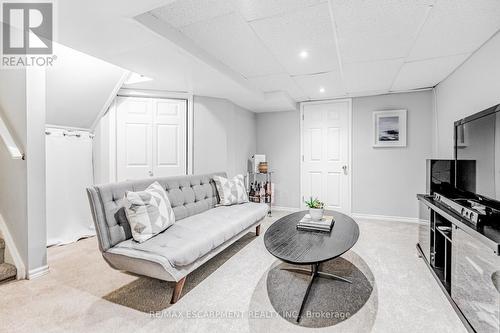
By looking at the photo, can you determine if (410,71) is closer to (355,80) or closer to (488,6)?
(355,80)

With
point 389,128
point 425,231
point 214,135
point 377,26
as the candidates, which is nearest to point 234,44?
point 377,26

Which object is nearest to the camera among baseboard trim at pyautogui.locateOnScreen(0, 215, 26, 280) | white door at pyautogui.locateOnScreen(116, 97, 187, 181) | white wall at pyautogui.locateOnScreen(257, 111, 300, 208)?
baseboard trim at pyautogui.locateOnScreen(0, 215, 26, 280)

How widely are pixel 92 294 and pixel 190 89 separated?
9.47ft

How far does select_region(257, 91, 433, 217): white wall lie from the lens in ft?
13.8

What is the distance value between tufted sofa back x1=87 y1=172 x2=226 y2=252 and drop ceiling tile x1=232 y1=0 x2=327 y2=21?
1.82 metres

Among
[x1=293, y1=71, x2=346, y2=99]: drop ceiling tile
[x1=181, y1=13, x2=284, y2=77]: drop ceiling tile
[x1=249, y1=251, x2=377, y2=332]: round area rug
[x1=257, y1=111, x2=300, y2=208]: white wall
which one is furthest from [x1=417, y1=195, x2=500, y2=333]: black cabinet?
[x1=257, y1=111, x2=300, y2=208]: white wall

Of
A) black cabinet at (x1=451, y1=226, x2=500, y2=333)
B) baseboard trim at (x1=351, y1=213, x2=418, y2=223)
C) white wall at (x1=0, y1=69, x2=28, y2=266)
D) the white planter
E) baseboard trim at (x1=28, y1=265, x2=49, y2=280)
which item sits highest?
white wall at (x1=0, y1=69, x2=28, y2=266)

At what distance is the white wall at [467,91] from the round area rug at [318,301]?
6.79 ft

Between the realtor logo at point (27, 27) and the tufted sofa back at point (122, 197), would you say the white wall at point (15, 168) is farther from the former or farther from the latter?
the tufted sofa back at point (122, 197)

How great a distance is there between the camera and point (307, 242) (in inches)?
80.2

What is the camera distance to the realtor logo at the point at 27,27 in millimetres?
1787

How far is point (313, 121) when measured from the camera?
4.99 meters

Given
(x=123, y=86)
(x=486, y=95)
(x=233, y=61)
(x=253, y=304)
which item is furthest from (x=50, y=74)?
(x=486, y=95)

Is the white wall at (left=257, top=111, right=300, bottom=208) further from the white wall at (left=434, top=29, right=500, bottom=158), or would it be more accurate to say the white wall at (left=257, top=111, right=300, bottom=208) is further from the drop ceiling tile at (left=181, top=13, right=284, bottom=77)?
the white wall at (left=434, top=29, right=500, bottom=158)
